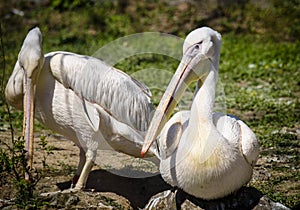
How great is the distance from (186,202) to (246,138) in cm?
59

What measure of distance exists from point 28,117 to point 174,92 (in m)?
1.37

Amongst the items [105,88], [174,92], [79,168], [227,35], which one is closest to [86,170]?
[79,168]

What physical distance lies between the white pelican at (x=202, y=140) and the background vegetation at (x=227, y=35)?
1.91m

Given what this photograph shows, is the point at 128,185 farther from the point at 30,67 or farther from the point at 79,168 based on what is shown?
the point at 30,67

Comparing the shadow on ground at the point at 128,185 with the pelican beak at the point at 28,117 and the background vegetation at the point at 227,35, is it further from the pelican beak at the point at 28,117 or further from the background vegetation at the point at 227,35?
the background vegetation at the point at 227,35

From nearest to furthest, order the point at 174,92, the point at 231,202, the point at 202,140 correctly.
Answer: the point at 202,140
the point at 174,92
the point at 231,202

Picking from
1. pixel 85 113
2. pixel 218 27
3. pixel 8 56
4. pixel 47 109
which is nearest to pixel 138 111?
pixel 85 113

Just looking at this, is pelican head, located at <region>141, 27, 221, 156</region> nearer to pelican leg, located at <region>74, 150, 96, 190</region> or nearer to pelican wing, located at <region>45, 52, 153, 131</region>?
pelican wing, located at <region>45, 52, 153, 131</region>

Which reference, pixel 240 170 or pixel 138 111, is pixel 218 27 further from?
pixel 240 170

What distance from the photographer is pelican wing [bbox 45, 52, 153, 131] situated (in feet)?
15.7

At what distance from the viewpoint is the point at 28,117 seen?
462cm

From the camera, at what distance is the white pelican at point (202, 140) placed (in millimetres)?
3688

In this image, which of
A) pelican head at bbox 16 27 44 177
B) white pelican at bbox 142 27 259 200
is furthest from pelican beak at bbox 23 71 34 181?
white pelican at bbox 142 27 259 200

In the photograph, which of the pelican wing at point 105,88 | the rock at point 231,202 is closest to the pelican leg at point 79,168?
the pelican wing at point 105,88
